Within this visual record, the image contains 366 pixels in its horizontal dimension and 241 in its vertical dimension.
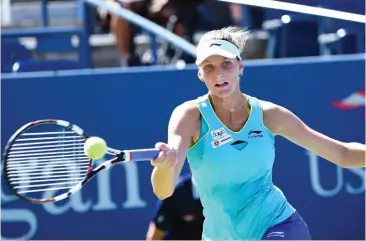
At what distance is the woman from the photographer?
12.1 ft

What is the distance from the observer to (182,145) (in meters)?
3.60

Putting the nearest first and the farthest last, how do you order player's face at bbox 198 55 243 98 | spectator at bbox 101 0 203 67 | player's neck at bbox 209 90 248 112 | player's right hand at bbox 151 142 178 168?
player's right hand at bbox 151 142 178 168 → player's face at bbox 198 55 243 98 → player's neck at bbox 209 90 248 112 → spectator at bbox 101 0 203 67

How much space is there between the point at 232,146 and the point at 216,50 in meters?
0.41

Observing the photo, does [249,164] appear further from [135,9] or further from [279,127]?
[135,9]

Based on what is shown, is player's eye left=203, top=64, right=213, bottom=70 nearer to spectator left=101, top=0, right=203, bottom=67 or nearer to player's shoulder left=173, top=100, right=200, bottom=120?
player's shoulder left=173, top=100, right=200, bottom=120

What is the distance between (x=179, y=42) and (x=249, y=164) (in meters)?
3.33

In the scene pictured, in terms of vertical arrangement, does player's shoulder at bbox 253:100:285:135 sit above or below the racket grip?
above

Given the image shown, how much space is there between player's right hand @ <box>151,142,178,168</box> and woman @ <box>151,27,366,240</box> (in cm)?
25

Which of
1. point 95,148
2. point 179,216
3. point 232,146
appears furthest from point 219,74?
point 179,216

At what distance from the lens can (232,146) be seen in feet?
12.2

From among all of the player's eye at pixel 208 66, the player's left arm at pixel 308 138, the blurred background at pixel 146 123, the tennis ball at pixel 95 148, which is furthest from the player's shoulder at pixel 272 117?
the blurred background at pixel 146 123

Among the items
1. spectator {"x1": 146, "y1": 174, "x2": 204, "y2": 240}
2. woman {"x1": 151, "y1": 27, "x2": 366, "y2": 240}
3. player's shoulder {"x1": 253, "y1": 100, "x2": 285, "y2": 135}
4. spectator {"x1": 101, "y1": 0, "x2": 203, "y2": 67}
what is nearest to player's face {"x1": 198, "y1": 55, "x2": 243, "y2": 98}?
woman {"x1": 151, "y1": 27, "x2": 366, "y2": 240}

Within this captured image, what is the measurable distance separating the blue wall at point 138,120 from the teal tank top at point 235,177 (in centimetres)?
257

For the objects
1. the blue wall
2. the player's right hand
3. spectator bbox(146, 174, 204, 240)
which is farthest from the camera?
the blue wall
